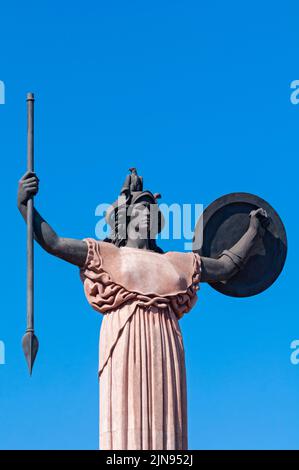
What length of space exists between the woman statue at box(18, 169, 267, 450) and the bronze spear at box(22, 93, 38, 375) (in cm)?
21

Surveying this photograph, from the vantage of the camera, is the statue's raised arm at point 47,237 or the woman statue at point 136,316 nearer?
the woman statue at point 136,316

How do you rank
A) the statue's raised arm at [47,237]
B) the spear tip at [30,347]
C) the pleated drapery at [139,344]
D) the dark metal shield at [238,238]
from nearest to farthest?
the spear tip at [30,347], the pleated drapery at [139,344], the statue's raised arm at [47,237], the dark metal shield at [238,238]

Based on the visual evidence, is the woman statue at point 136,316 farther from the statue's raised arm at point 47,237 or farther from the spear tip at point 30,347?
the spear tip at point 30,347

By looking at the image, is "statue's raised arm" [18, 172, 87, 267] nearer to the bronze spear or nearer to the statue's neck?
the bronze spear

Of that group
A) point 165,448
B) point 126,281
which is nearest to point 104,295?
point 126,281

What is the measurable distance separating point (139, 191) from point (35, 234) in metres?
2.03

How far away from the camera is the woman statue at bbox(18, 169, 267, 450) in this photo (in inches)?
1272

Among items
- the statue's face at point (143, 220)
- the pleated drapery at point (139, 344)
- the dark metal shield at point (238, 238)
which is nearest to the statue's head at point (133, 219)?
the statue's face at point (143, 220)

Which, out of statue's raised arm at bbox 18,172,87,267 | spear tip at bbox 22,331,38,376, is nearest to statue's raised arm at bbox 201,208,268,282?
statue's raised arm at bbox 18,172,87,267

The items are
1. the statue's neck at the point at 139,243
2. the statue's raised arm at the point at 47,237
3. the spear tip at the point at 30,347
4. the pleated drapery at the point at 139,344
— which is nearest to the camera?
the spear tip at the point at 30,347

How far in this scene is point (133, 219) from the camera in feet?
111

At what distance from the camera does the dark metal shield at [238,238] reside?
113ft

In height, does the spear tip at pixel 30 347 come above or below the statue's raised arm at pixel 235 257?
below

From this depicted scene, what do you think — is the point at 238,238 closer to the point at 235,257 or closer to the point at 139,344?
the point at 235,257
